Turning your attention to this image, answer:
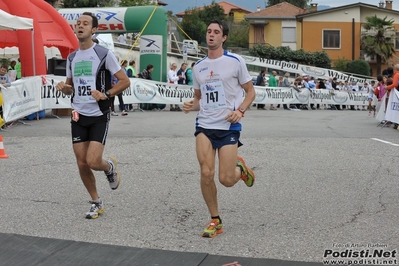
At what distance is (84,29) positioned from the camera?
22.5 ft

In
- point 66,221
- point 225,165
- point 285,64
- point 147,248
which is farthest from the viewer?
point 285,64

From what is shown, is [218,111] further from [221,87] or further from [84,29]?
[84,29]

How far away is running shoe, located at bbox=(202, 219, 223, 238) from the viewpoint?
6227mm

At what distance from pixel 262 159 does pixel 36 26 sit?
11017 millimetres

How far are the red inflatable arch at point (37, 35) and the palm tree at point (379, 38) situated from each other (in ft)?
174

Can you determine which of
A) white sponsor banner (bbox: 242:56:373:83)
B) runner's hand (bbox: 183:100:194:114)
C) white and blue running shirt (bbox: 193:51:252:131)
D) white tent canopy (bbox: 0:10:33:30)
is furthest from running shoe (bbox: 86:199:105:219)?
white sponsor banner (bbox: 242:56:373:83)

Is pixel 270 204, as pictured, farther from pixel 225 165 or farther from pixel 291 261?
pixel 291 261

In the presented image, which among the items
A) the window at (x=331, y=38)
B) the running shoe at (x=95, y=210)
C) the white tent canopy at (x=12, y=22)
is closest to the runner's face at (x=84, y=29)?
the running shoe at (x=95, y=210)

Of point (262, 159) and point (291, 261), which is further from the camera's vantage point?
point (262, 159)

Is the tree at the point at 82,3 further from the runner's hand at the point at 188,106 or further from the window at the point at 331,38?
the runner's hand at the point at 188,106

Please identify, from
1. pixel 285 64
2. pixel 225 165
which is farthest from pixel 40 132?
pixel 285 64

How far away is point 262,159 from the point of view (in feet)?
38.0

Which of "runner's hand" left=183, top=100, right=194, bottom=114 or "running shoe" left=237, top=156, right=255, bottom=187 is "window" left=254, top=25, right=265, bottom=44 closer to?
"running shoe" left=237, top=156, right=255, bottom=187

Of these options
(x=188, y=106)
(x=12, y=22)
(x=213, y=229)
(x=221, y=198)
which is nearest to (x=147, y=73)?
(x=12, y=22)
